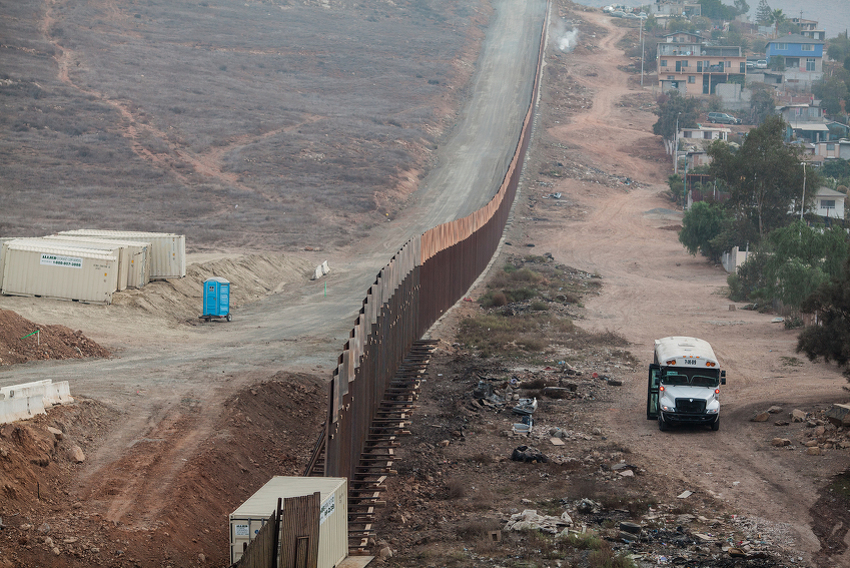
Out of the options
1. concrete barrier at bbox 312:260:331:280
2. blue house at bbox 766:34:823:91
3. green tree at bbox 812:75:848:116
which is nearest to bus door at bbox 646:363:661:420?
concrete barrier at bbox 312:260:331:280

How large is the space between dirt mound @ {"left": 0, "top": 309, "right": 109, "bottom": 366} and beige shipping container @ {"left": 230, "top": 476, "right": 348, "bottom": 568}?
1427cm

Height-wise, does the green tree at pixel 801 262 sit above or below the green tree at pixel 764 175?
below

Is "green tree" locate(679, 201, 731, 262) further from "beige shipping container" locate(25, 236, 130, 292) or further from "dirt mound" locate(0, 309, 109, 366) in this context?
"dirt mound" locate(0, 309, 109, 366)

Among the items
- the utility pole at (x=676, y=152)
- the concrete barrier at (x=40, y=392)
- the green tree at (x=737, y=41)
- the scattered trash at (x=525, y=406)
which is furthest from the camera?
the green tree at (x=737, y=41)

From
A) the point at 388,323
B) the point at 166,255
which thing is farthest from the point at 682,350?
the point at 166,255

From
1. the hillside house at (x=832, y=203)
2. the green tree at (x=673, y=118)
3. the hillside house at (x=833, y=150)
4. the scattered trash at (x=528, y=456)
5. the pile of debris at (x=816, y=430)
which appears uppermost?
the green tree at (x=673, y=118)

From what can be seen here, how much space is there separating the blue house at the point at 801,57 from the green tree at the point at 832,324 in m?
139

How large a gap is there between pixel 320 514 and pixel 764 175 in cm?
4998

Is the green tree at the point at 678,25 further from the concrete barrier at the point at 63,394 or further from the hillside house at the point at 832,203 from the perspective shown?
the concrete barrier at the point at 63,394

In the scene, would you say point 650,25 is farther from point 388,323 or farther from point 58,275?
point 388,323

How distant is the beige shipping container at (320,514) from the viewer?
12.9 m

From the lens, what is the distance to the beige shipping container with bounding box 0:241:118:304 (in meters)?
34.3

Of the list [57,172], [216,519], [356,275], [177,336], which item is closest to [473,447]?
[216,519]

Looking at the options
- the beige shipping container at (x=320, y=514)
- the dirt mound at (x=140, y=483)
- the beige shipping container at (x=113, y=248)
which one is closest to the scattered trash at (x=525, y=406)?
the dirt mound at (x=140, y=483)
